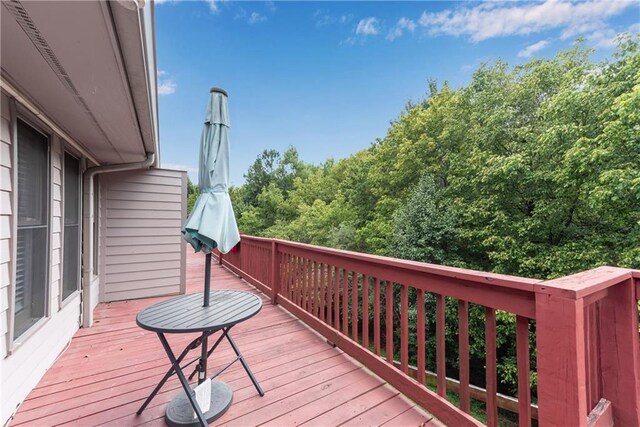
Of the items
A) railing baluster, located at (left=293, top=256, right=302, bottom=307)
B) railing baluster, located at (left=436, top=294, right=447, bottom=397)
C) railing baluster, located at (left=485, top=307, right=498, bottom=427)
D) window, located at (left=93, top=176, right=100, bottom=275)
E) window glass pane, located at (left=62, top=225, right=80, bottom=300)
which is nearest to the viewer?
railing baluster, located at (left=485, top=307, right=498, bottom=427)

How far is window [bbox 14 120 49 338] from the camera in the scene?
6.32 ft

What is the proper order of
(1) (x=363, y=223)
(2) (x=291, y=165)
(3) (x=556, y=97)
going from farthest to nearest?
1. (2) (x=291, y=165)
2. (1) (x=363, y=223)
3. (3) (x=556, y=97)

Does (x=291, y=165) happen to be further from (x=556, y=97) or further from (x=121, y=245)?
(x=121, y=245)

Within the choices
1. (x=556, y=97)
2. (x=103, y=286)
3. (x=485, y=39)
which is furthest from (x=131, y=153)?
(x=485, y=39)

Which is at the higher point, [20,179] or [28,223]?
[20,179]

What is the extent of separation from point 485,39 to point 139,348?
611 inches

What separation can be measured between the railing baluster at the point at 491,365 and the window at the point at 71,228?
3.60m

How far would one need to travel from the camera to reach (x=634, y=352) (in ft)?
4.11

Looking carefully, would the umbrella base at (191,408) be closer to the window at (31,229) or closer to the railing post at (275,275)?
the window at (31,229)

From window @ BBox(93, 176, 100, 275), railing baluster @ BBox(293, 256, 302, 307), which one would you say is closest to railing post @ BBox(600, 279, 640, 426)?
railing baluster @ BBox(293, 256, 302, 307)

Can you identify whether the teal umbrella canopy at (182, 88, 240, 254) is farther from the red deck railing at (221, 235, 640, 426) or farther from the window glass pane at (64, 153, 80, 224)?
the window glass pane at (64, 153, 80, 224)

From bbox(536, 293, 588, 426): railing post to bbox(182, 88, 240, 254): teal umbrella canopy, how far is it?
164cm

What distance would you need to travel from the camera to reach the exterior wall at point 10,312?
1.66 m

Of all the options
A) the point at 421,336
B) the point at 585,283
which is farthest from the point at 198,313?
the point at 585,283
